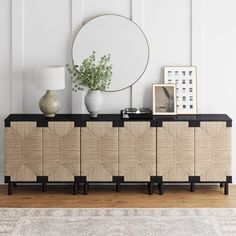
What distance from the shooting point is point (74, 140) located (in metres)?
6.91

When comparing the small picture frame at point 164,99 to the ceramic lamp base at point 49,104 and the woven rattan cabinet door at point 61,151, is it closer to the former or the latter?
the woven rattan cabinet door at point 61,151

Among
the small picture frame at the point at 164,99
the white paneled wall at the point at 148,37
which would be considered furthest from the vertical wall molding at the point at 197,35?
the small picture frame at the point at 164,99

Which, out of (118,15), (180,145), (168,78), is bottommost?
(180,145)

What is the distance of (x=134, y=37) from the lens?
7.20m

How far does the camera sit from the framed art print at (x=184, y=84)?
23.7 ft

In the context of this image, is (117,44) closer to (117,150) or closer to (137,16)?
(137,16)

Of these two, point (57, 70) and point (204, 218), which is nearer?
point (204, 218)

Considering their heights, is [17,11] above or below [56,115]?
above

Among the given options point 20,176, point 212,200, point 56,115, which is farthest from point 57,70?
point 212,200

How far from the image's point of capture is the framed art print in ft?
23.7

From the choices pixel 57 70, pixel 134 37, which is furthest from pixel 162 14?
pixel 57 70

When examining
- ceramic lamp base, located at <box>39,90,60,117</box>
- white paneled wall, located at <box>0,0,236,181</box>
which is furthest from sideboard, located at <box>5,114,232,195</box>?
white paneled wall, located at <box>0,0,236,181</box>

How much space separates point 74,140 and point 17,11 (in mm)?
1344

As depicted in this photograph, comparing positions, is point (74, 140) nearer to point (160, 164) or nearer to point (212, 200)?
point (160, 164)
